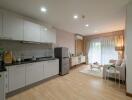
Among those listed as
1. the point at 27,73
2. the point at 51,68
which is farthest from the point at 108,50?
the point at 27,73

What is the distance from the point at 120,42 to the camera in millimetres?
5477

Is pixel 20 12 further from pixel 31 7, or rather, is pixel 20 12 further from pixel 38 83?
pixel 38 83

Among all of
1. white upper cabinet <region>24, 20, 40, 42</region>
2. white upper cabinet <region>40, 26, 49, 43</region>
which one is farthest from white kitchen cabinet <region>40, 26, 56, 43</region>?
white upper cabinet <region>24, 20, 40, 42</region>

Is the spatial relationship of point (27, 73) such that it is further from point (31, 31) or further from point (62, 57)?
point (62, 57)

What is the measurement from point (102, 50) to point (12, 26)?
237 inches

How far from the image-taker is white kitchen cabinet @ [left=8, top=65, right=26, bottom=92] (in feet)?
8.04

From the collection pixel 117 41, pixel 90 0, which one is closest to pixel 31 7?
pixel 90 0

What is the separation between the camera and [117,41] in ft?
18.5

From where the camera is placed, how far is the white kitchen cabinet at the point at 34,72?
2.93 meters

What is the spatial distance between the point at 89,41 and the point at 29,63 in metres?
5.63

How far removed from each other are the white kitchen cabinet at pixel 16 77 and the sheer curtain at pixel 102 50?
224 inches

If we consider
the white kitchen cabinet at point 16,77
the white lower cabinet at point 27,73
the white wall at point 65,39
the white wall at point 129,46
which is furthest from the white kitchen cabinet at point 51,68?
the white wall at point 129,46

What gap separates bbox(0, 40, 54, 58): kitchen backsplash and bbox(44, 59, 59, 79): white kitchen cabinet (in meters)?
0.71

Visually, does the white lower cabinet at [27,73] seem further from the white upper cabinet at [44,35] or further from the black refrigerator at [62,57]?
the white upper cabinet at [44,35]
